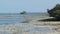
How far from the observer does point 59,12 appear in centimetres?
5166

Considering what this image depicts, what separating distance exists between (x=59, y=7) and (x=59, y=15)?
8274mm

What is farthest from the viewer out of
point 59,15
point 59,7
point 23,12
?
point 23,12

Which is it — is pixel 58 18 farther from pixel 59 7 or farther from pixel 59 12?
pixel 59 7

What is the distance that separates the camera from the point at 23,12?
6919 inches

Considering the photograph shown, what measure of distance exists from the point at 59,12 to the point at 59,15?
85 cm

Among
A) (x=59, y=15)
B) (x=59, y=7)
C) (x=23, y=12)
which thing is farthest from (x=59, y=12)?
(x=23, y=12)

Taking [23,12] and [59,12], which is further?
[23,12]

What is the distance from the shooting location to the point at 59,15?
51.3 m

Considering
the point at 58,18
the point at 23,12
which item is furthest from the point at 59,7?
the point at 23,12

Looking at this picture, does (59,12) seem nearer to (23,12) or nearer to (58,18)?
(58,18)

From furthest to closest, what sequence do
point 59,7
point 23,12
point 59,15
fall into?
point 23,12
point 59,7
point 59,15

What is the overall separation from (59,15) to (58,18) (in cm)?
266

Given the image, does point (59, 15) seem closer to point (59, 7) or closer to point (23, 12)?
point (59, 7)

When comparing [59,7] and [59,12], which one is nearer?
[59,12]
